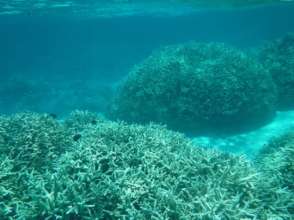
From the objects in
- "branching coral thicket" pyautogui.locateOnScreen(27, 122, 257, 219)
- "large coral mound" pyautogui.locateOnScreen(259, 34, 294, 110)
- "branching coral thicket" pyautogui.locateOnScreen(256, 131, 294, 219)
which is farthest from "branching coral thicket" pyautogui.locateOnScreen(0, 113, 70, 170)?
"large coral mound" pyautogui.locateOnScreen(259, 34, 294, 110)

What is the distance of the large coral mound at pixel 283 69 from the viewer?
18.8 meters

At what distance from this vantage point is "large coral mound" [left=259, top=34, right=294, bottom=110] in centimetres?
1883

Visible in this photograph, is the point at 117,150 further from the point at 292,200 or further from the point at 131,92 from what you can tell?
the point at 131,92

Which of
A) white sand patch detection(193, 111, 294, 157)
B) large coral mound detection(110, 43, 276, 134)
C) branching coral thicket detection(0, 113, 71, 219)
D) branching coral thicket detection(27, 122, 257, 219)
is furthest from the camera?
large coral mound detection(110, 43, 276, 134)

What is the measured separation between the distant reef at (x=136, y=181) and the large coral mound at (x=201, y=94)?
25.8 ft

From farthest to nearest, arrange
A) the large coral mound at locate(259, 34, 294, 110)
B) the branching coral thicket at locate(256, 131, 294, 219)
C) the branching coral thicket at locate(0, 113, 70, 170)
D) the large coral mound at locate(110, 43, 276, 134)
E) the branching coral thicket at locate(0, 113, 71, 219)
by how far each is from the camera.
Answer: the large coral mound at locate(259, 34, 294, 110) < the large coral mound at locate(110, 43, 276, 134) < the branching coral thicket at locate(0, 113, 70, 170) < the branching coral thicket at locate(256, 131, 294, 219) < the branching coral thicket at locate(0, 113, 71, 219)

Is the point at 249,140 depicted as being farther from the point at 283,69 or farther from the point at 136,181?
the point at 136,181

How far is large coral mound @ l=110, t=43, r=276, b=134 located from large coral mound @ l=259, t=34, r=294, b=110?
1.85 m

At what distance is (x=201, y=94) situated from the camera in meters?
15.5

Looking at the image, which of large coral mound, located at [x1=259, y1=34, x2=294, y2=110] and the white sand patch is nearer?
the white sand patch

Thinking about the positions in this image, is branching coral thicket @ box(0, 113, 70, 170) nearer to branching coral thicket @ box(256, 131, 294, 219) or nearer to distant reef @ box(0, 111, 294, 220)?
distant reef @ box(0, 111, 294, 220)

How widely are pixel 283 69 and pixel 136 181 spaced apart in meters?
15.9

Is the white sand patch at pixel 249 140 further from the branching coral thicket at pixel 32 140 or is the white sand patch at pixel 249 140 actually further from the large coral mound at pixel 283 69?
the branching coral thicket at pixel 32 140

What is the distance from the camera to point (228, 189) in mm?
6047
